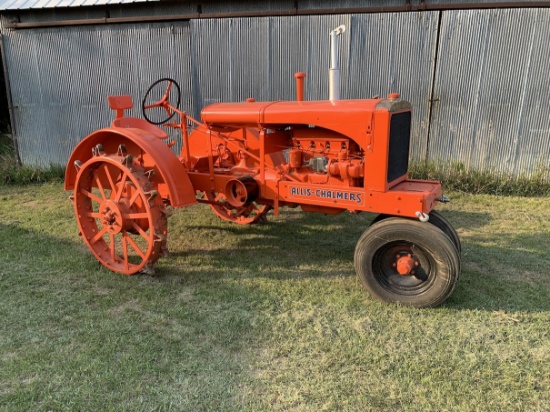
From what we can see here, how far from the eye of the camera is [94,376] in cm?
243

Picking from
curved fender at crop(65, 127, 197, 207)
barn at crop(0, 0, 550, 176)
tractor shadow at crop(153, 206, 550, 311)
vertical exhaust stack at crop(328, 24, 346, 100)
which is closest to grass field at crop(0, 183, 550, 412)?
tractor shadow at crop(153, 206, 550, 311)

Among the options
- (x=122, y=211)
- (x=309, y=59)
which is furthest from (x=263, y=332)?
(x=309, y=59)

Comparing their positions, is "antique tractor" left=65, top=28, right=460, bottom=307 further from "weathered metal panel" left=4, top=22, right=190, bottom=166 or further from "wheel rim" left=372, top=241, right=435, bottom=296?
"weathered metal panel" left=4, top=22, right=190, bottom=166

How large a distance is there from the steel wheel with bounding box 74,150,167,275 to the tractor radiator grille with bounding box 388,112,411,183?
1.73 metres

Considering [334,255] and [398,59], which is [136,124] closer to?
[334,255]

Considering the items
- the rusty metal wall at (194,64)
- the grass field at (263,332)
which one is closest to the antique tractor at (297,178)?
the grass field at (263,332)

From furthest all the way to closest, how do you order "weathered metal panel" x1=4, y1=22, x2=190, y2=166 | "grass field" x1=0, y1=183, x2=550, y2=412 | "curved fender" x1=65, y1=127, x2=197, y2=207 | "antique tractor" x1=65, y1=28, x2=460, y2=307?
"weathered metal panel" x1=4, y1=22, x2=190, y2=166 < "curved fender" x1=65, y1=127, x2=197, y2=207 < "antique tractor" x1=65, y1=28, x2=460, y2=307 < "grass field" x1=0, y1=183, x2=550, y2=412

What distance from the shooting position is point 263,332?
2.83m

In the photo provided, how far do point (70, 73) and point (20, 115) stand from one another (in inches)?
46.1

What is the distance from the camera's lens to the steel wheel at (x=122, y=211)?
11.1 ft

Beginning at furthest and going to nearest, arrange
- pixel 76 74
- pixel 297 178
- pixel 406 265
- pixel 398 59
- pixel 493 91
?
pixel 76 74 < pixel 398 59 < pixel 493 91 < pixel 297 178 < pixel 406 265

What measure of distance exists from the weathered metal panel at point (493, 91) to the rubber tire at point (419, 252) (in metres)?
3.40

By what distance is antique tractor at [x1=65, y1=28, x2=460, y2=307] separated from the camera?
3045 millimetres

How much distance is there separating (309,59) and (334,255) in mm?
3172
